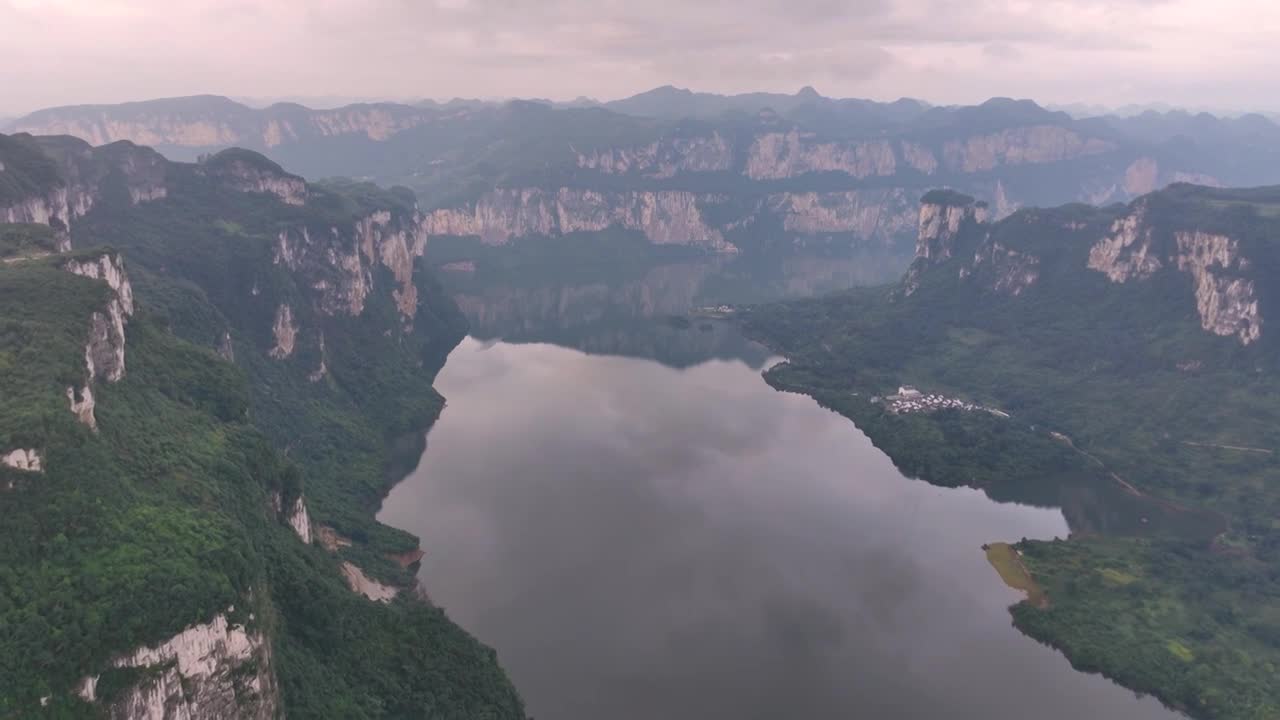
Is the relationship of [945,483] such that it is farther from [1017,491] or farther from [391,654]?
[391,654]

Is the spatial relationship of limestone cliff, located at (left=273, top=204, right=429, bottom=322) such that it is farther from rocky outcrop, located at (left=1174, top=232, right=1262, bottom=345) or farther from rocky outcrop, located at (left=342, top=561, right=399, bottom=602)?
rocky outcrop, located at (left=1174, top=232, right=1262, bottom=345)

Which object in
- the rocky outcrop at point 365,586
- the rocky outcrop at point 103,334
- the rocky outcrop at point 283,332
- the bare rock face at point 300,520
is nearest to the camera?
the rocky outcrop at point 103,334

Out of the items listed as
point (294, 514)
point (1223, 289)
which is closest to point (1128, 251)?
point (1223, 289)

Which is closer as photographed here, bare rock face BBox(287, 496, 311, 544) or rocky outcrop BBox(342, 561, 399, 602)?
bare rock face BBox(287, 496, 311, 544)

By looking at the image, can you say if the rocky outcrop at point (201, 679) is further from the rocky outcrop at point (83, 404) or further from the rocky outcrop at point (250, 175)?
the rocky outcrop at point (250, 175)

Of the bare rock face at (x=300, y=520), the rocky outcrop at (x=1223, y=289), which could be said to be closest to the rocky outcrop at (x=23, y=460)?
the bare rock face at (x=300, y=520)

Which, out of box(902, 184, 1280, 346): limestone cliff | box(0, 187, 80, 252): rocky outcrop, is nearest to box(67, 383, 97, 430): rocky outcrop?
box(0, 187, 80, 252): rocky outcrop

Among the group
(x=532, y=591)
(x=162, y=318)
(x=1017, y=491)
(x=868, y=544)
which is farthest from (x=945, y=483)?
(x=162, y=318)
